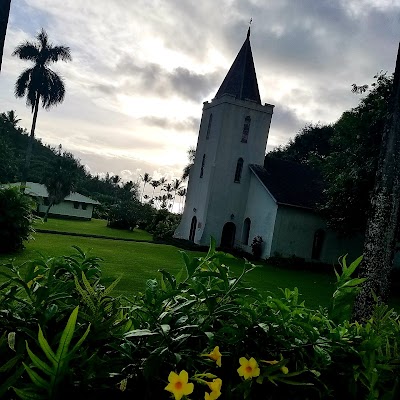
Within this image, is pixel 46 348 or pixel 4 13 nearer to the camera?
pixel 46 348

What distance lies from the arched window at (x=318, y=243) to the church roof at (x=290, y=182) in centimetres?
190

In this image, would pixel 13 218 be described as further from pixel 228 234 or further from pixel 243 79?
pixel 243 79

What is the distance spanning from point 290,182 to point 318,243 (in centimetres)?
463

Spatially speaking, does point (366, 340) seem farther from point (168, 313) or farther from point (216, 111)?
point (216, 111)

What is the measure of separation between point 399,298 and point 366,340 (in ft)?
59.5

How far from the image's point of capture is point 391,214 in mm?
5395

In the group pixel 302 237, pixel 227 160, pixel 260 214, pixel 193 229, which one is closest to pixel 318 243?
pixel 302 237

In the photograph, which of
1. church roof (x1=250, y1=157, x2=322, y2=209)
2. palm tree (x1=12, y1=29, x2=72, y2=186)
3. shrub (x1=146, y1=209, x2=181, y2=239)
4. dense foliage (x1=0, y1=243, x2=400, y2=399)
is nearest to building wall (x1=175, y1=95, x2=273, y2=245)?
church roof (x1=250, y1=157, x2=322, y2=209)

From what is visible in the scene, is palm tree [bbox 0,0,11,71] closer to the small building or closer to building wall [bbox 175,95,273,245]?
building wall [bbox 175,95,273,245]

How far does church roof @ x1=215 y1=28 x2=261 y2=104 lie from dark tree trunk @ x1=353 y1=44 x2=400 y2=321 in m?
22.2

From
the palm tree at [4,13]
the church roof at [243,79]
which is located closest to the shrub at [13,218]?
the palm tree at [4,13]

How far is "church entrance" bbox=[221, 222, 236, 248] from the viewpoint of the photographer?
27250 millimetres

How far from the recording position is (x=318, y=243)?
25.4 metres

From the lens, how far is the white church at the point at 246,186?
24.9m
